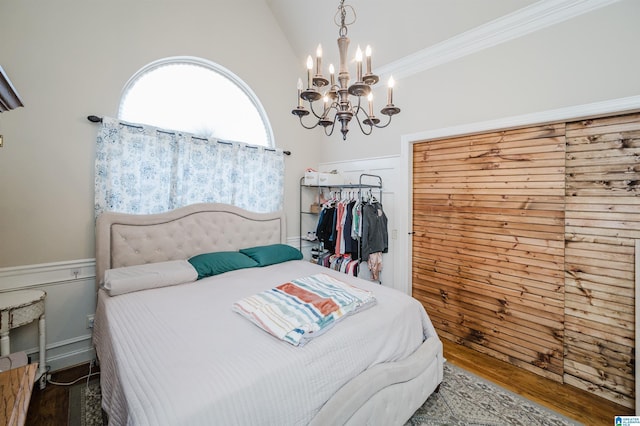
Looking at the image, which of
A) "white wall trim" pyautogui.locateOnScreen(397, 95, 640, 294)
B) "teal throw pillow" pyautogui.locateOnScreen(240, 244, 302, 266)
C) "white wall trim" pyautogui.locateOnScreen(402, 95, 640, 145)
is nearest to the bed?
"teal throw pillow" pyautogui.locateOnScreen(240, 244, 302, 266)

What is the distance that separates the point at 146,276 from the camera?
2111 mm

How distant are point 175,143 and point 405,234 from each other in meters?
2.66

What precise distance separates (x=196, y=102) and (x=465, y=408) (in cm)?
372

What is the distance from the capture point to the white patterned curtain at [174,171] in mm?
2357

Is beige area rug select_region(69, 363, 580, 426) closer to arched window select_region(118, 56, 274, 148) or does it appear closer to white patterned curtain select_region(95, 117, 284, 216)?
white patterned curtain select_region(95, 117, 284, 216)

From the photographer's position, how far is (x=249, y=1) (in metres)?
3.28

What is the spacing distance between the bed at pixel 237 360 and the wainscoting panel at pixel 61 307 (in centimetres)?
24

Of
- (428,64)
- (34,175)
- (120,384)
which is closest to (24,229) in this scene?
(34,175)

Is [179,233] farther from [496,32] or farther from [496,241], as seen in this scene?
[496,32]

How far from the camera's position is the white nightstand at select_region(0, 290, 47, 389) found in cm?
176

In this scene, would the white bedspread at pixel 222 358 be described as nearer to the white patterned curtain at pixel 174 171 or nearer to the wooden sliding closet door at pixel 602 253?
the white patterned curtain at pixel 174 171

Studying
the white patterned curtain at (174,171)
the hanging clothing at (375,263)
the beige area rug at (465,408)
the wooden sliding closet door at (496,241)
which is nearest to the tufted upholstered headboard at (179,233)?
the white patterned curtain at (174,171)

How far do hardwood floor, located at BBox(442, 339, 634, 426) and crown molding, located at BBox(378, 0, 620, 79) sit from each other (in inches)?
112

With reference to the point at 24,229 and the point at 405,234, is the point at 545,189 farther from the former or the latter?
the point at 24,229
